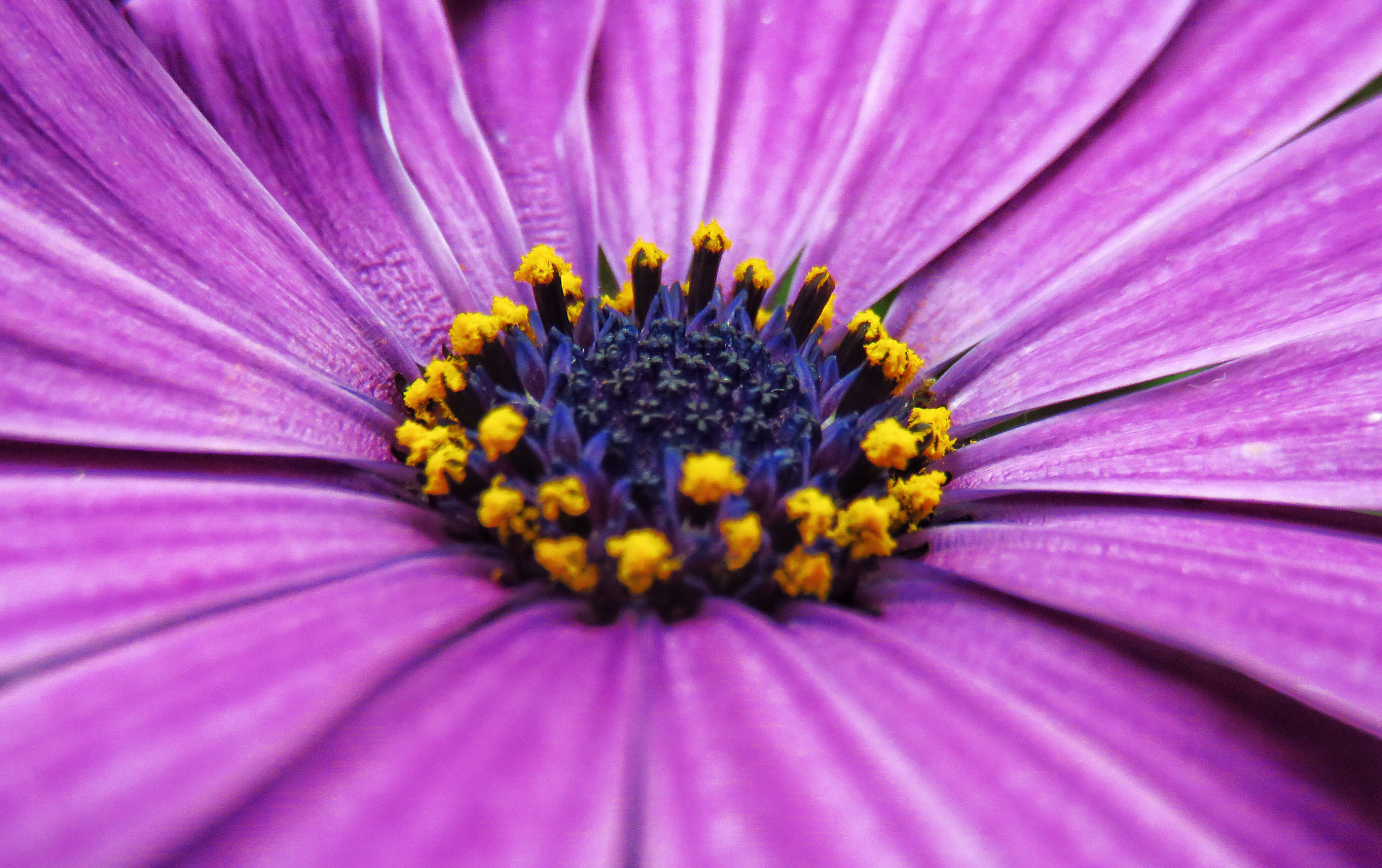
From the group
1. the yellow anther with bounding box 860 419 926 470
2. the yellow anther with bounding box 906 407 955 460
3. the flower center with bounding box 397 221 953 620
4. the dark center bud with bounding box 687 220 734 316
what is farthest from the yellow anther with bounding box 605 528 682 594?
the dark center bud with bounding box 687 220 734 316

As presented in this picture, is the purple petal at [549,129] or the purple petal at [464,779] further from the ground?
the purple petal at [549,129]

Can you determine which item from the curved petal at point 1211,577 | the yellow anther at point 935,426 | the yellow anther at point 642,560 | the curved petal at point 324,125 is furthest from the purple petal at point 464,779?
the curved petal at point 324,125

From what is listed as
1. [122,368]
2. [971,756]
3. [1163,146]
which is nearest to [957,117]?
[1163,146]

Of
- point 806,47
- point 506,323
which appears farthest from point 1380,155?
point 506,323

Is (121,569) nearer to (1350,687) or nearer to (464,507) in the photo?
(464,507)

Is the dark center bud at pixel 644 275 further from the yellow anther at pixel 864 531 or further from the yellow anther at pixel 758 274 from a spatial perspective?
the yellow anther at pixel 864 531

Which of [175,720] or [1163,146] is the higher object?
[1163,146]

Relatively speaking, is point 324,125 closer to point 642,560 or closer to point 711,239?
point 711,239
